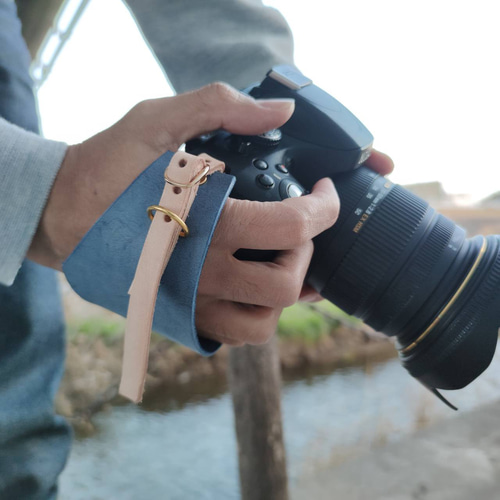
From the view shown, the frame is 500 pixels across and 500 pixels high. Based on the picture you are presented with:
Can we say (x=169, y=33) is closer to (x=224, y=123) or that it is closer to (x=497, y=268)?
(x=224, y=123)

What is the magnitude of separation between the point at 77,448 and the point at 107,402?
10.5 inches

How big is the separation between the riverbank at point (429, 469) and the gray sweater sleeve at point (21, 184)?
52.4 inches

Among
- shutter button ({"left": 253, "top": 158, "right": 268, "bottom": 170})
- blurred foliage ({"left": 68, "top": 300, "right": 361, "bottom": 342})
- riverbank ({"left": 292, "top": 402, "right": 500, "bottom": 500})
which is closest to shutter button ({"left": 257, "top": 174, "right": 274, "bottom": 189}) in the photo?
shutter button ({"left": 253, "top": 158, "right": 268, "bottom": 170})

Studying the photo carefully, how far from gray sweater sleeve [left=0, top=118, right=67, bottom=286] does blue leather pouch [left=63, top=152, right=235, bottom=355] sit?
0.04m

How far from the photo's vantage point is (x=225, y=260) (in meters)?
0.40

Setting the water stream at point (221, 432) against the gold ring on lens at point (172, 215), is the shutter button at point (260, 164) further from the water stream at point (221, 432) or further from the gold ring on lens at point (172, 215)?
the water stream at point (221, 432)

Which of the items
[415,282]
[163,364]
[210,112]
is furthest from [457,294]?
[163,364]

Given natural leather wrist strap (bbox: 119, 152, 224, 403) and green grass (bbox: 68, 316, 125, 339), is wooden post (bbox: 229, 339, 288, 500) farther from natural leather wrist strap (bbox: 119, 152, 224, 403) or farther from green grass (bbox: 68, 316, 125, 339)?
green grass (bbox: 68, 316, 125, 339)

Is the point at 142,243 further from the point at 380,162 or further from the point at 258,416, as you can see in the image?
the point at 258,416

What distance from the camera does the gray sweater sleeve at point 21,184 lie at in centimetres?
39

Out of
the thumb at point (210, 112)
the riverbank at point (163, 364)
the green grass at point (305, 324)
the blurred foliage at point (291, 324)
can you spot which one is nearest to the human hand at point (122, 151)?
the thumb at point (210, 112)

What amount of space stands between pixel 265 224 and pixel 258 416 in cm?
81

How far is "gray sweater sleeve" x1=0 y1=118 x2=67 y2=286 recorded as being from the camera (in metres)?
0.39

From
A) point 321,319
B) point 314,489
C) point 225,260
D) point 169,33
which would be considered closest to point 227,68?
point 169,33
